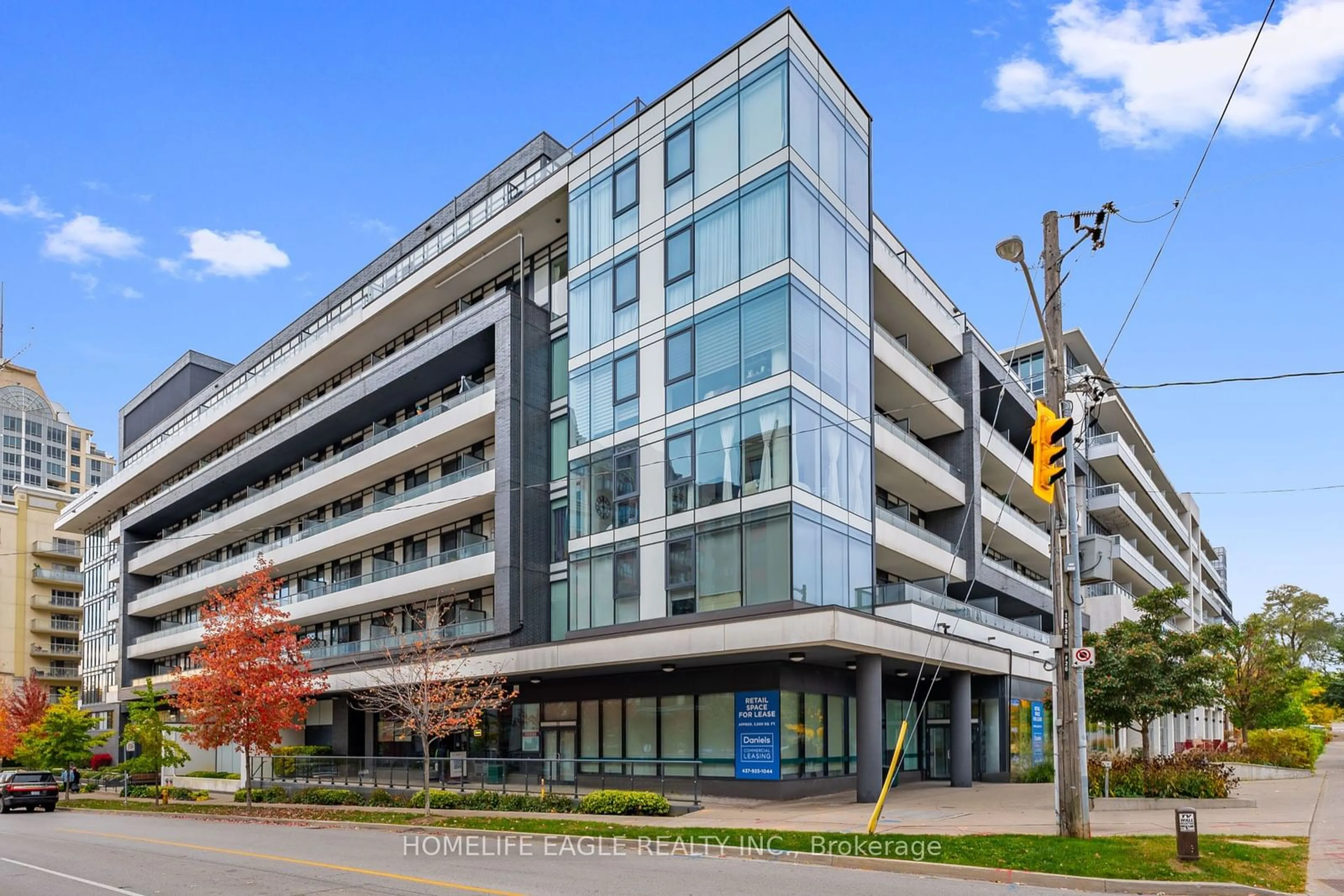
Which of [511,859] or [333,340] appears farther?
[333,340]

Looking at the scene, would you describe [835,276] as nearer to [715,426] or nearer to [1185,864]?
[715,426]

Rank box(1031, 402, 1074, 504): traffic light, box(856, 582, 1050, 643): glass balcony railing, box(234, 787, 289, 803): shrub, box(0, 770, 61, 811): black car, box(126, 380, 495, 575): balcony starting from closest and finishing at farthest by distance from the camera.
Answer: box(1031, 402, 1074, 504): traffic light → box(856, 582, 1050, 643): glass balcony railing → box(234, 787, 289, 803): shrub → box(0, 770, 61, 811): black car → box(126, 380, 495, 575): balcony

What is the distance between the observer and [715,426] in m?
29.7

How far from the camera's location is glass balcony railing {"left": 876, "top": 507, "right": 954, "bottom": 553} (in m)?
33.8

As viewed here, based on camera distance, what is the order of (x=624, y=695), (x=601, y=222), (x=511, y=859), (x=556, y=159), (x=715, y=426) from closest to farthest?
(x=511, y=859), (x=715, y=426), (x=624, y=695), (x=601, y=222), (x=556, y=159)

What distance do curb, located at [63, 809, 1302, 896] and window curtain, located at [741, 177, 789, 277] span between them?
1554 centimetres

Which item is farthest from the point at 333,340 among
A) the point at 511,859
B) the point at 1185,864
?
the point at 1185,864

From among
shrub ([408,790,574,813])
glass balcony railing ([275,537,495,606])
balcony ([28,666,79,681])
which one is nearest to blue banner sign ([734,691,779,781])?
shrub ([408,790,574,813])

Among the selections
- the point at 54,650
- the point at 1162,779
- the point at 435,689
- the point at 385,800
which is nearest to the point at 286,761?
the point at 385,800

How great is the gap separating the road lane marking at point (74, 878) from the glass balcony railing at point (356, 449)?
67.4ft

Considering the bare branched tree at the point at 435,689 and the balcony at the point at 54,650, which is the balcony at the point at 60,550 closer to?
the balcony at the point at 54,650

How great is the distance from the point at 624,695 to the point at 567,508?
695 centimetres

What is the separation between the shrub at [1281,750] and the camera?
41.8 m

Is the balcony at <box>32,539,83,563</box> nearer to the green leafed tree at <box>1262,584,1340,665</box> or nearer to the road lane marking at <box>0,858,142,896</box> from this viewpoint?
the road lane marking at <box>0,858,142,896</box>
